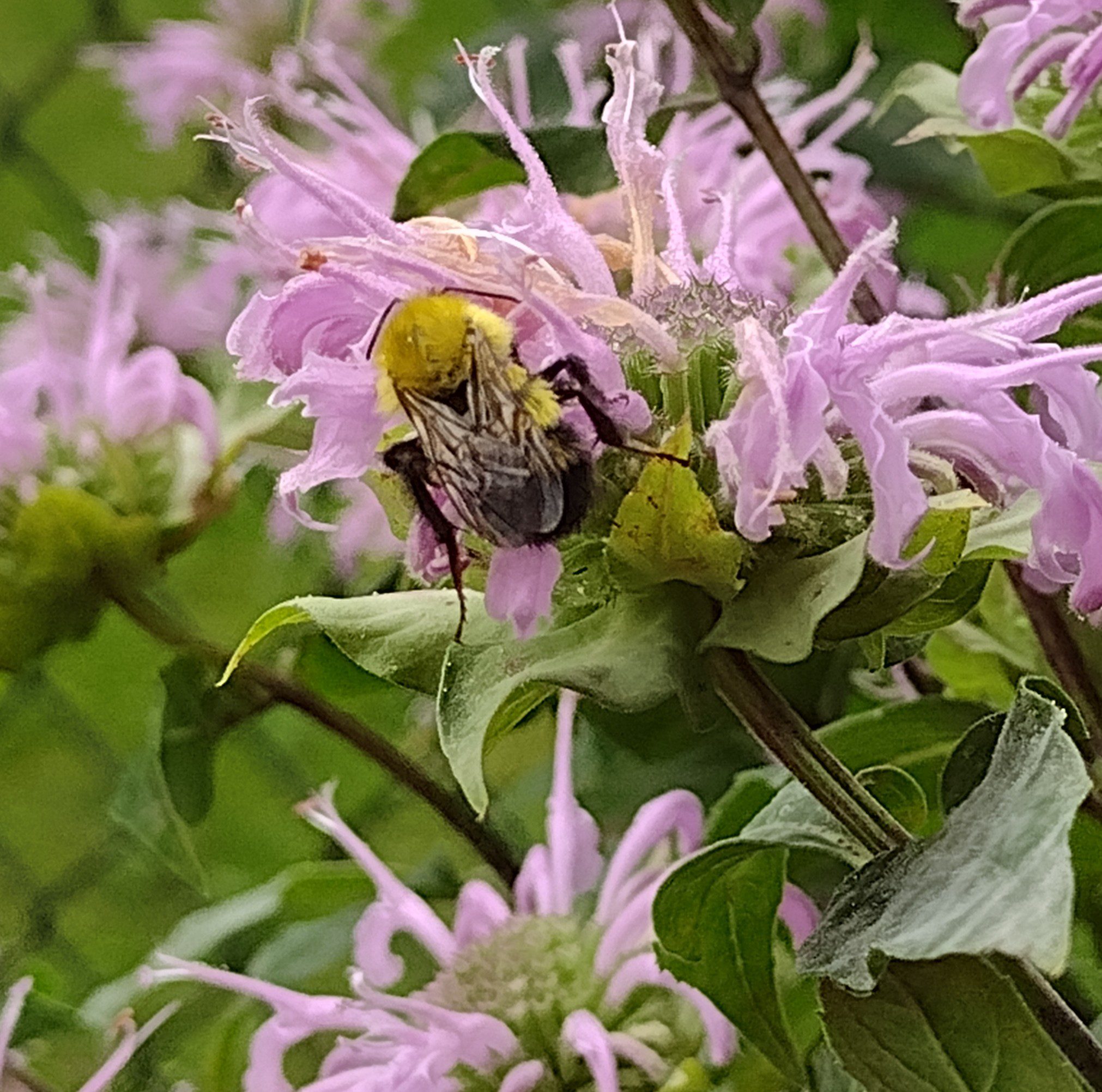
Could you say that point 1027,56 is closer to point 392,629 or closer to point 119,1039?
point 392,629

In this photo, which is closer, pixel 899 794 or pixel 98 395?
pixel 899 794

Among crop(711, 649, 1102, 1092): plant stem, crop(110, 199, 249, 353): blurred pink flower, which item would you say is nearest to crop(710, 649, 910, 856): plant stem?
crop(711, 649, 1102, 1092): plant stem

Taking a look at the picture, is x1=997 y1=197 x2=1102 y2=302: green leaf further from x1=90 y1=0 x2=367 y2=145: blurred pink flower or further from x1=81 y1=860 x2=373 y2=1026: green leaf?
x1=90 y1=0 x2=367 y2=145: blurred pink flower

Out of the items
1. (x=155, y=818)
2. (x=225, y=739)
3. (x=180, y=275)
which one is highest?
(x=180, y=275)

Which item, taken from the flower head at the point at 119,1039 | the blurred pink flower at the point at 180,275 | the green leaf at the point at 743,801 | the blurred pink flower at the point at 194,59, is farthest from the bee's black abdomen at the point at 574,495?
the blurred pink flower at the point at 194,59

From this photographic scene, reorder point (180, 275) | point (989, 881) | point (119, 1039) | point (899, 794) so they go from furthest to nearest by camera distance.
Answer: point (180, 275) → point (119, 1039) → point (899, 794) → point (989, 881)

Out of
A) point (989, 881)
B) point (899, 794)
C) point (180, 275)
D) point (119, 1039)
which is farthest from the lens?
point (180, 275)

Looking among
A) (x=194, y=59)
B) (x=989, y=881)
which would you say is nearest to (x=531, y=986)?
(x=989, y=881)
